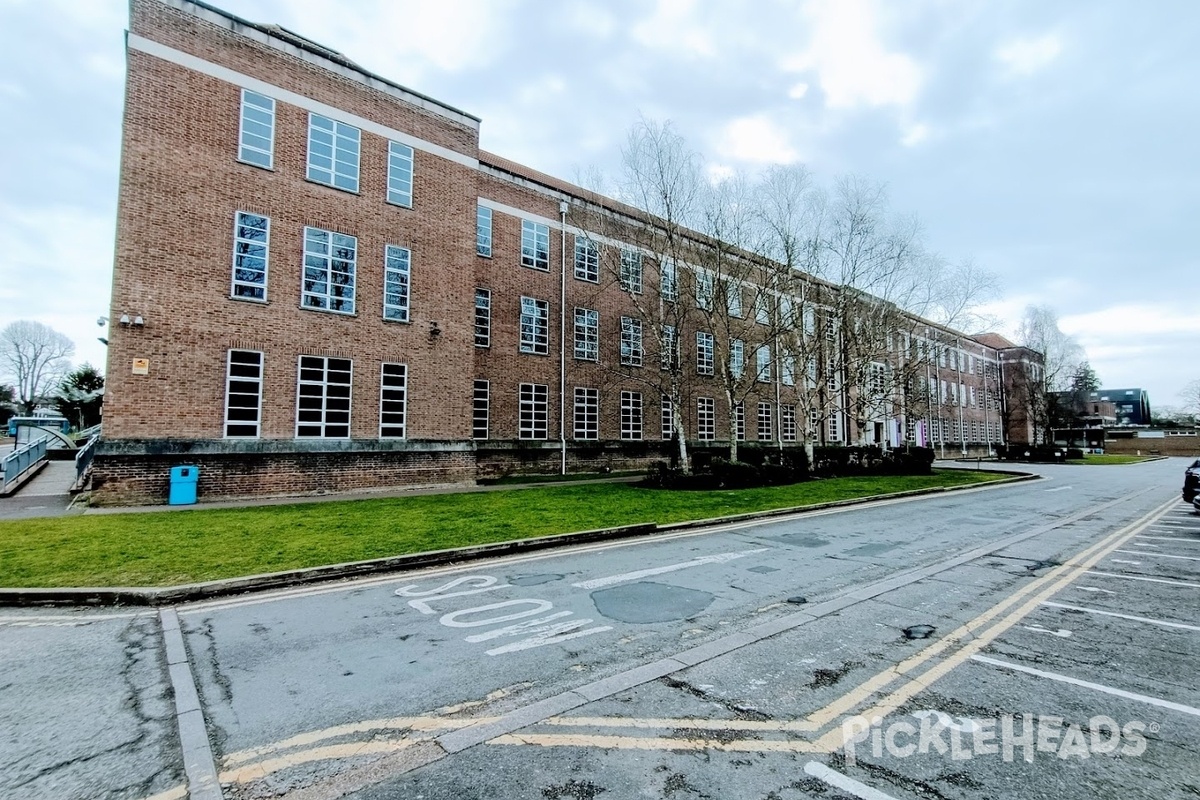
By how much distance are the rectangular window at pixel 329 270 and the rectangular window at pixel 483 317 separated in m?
5.99

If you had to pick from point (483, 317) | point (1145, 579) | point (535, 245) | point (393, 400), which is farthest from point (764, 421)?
point (1145, 579)

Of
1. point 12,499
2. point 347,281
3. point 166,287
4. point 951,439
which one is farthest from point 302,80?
point 951,439

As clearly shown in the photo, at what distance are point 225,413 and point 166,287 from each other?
349 cm

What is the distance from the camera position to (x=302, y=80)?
1698cm

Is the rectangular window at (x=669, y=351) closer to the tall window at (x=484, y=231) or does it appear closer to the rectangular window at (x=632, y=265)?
the rectangular window at (x=632, y=265)

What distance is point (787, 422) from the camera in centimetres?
3700

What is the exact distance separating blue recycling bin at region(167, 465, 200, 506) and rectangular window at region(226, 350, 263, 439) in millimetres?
1306

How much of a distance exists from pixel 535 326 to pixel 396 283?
287 inches

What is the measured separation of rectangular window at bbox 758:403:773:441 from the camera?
115 ft

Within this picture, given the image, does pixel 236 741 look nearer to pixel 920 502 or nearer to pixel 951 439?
pixel 920 502

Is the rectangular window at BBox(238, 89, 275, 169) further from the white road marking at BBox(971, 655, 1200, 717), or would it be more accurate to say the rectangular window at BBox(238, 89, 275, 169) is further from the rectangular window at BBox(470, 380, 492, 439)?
the white road marking at BBox(971, 655, 1200, 717)

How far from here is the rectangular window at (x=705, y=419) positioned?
31156 mm

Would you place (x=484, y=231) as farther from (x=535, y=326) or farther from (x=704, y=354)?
(x=704, y=354)

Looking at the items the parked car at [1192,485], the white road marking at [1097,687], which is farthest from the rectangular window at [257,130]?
the parked car at [1192,485]
